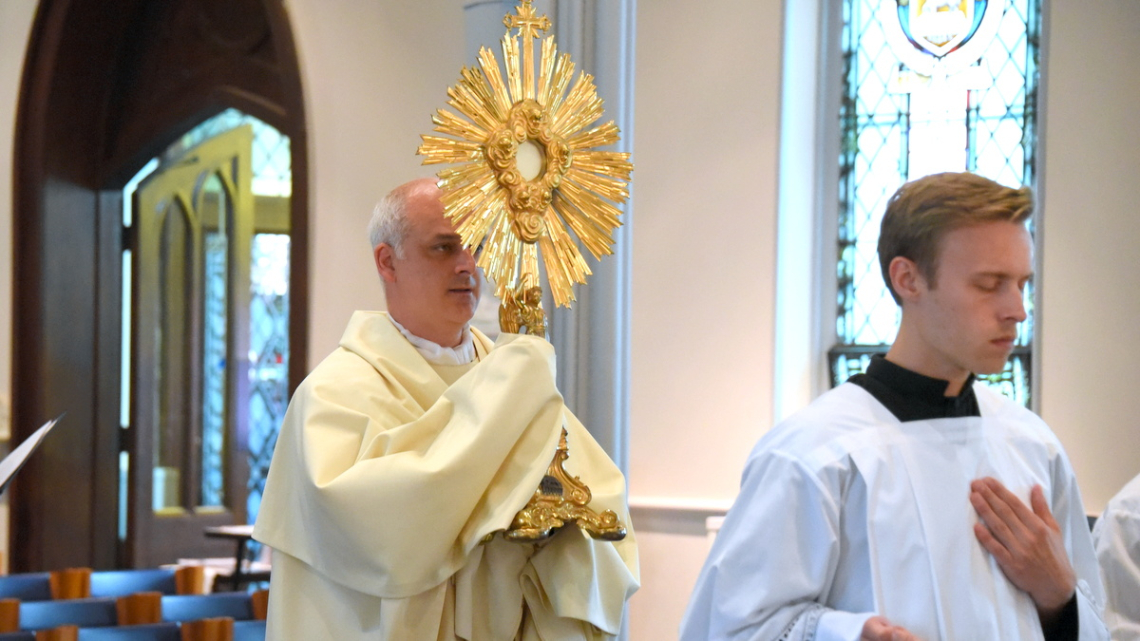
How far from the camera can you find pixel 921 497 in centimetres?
214

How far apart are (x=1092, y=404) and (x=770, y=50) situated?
1985 mm

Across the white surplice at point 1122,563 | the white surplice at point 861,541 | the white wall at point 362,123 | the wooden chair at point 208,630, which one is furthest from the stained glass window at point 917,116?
the white surplice at point 861,541

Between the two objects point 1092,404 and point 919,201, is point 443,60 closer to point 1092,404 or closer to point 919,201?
point 1092,404

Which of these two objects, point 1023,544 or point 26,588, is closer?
point 1023,544

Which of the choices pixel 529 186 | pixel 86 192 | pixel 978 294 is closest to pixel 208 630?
pixel 529 186

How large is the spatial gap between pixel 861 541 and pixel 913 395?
11.2 inches

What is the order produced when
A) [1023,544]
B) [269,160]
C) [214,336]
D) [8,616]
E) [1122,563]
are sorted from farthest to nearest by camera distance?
1. [269,160]
2. [214,336]
3. [8,616]
4. [1122,563]
5. [1023,544]

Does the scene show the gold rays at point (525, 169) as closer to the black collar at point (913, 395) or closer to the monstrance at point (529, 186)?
the monstrance at point (529, 186)

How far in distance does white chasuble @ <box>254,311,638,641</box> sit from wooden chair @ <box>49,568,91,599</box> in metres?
2.79

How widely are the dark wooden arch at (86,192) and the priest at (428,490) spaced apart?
4.37 metres

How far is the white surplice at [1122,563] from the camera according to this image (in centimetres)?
308

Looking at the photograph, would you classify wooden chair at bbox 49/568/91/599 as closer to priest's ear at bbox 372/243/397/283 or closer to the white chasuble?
the white chasuble

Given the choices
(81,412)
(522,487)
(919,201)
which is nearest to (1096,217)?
(919,201)

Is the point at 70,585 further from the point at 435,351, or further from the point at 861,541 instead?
the point at 861,541
